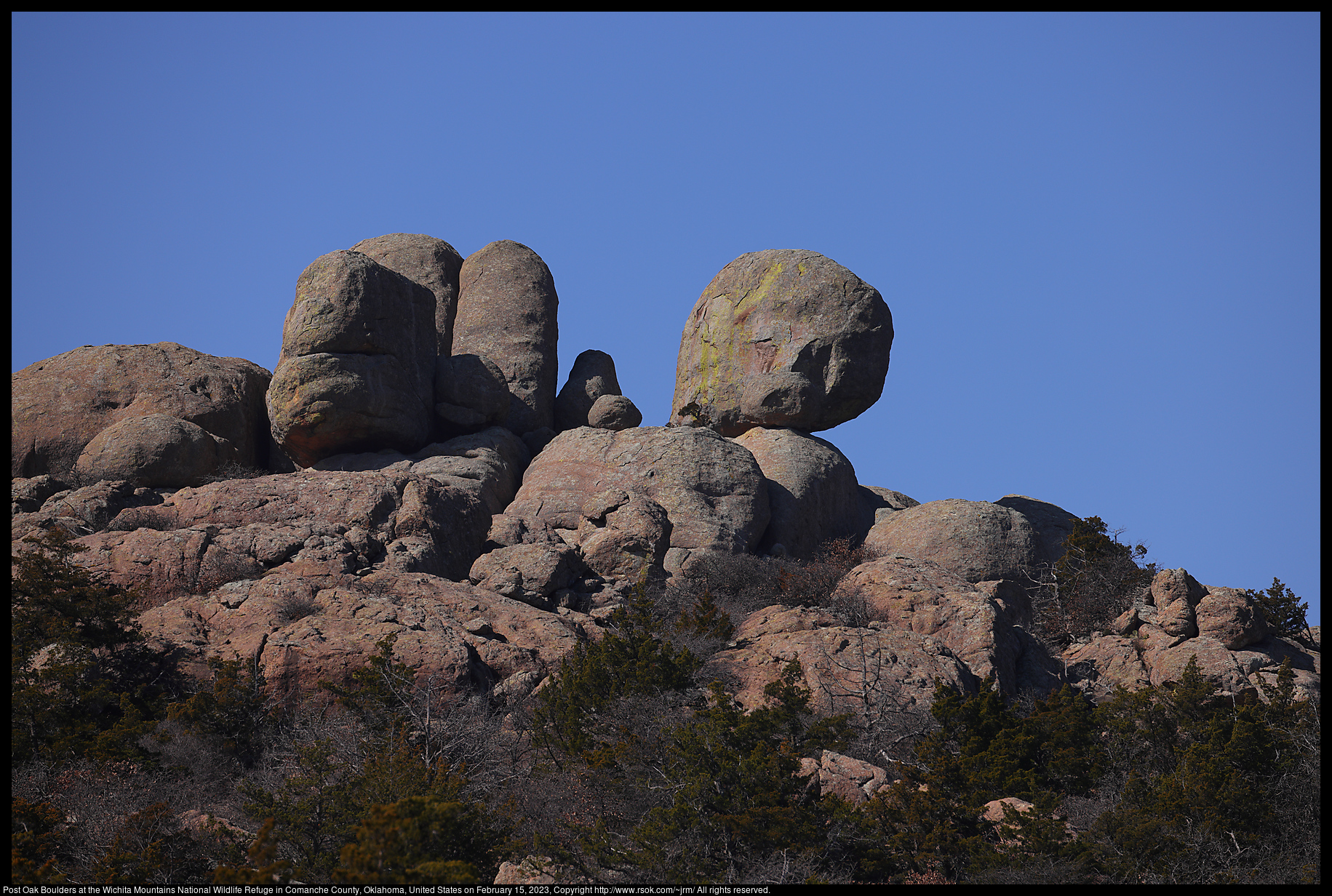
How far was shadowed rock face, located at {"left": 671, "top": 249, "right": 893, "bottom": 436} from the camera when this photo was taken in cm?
3331

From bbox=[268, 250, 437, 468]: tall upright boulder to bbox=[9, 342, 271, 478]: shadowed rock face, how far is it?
162 centimetres

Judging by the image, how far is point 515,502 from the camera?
29.0 meters

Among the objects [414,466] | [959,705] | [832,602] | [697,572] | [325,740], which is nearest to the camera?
[325,740]

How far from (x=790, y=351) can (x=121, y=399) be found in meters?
16.8

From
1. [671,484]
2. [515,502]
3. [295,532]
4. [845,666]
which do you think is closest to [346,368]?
[515,502]

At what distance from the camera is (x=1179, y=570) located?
944 inches

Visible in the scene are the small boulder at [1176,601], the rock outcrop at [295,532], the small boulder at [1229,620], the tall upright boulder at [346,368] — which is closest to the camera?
the rock outcrop at [295,532]

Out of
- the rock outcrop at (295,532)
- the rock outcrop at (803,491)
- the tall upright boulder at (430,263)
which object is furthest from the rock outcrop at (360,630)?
the tall upright boulder at (430,263)

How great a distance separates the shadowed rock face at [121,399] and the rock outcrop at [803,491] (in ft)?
40.3

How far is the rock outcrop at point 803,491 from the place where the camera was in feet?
97.3

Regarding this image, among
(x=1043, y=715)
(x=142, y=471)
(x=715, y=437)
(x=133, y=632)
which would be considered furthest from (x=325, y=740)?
(x=715, y=437)

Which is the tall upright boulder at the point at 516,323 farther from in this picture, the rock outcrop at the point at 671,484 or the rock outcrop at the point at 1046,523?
the rock outcrop at the point at 1046,523

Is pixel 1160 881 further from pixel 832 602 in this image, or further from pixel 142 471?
pixel 142 471

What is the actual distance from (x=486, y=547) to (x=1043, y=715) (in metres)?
12.1
